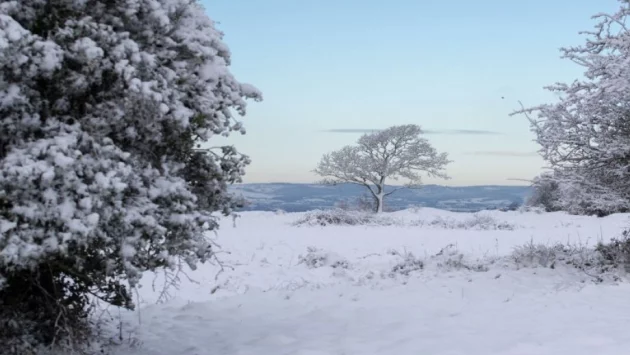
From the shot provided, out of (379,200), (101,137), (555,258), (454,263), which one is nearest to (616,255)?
(555,258)

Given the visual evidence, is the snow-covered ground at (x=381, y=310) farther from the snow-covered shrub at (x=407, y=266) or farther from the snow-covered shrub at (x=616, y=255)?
the snow-covered shrub at (x=616, y=255)

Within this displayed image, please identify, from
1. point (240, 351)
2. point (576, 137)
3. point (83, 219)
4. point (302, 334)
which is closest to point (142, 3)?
point (83, 219)

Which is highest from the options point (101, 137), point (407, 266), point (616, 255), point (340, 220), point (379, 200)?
point (101, 137)

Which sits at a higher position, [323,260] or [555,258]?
[555,258]

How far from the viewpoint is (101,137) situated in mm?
4512

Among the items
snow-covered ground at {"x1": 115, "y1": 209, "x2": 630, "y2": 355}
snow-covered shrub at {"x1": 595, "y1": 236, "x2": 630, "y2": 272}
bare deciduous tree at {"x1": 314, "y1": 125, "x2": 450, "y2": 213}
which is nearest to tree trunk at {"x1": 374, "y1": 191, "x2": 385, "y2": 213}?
bare deciduous tree at {"x1": 314, "y1": 125, "x2": 450, "y2": 213}

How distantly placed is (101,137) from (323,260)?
31.0 feet

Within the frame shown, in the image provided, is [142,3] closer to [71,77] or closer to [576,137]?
[71,77]

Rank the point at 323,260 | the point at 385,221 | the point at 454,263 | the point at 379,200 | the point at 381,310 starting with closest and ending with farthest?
1. the point at 381,310
2. the point at 454,263
3. the point at 323,260
4. the point at 385,221
5. the point at 379,200

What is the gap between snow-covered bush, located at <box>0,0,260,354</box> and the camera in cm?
413

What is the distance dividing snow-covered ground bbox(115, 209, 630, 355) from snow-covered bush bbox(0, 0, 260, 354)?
1.22 metres

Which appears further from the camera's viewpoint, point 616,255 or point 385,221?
point 385,221

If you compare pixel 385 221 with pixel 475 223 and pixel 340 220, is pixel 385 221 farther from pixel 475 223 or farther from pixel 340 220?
pixel 475 223

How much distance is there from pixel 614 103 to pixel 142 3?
8.23 m
